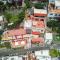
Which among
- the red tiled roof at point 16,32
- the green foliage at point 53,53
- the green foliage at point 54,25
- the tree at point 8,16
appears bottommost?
the green foliage at point 53,53

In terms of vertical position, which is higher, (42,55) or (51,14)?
(51,14)

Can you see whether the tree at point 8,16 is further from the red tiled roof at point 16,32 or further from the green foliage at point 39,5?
the green foliage at point 39,5

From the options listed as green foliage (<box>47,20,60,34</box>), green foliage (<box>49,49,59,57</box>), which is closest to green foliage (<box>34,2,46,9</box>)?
green foliage (<box>47,20,60,34</box>)

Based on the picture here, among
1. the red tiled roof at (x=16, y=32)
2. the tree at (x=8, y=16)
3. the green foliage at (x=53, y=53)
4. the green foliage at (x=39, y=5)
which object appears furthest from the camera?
the green foliage at (x=39, y=5)

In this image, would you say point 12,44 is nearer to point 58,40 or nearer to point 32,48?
point 32,48

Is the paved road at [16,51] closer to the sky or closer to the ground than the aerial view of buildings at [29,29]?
closer to the ground

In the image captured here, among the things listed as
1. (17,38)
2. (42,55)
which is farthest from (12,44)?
(42,55)

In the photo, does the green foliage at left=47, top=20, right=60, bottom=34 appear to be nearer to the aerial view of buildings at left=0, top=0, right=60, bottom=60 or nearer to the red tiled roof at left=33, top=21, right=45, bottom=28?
the aerial view of buildings at left=0, top=0, right=60, bottom=60

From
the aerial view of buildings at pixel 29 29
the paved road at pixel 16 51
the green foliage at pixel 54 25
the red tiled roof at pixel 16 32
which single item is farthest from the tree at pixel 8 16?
the green foliage at pixel 54 25

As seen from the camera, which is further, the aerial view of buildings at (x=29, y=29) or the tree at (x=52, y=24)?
the tree at (x=52, y=24)
